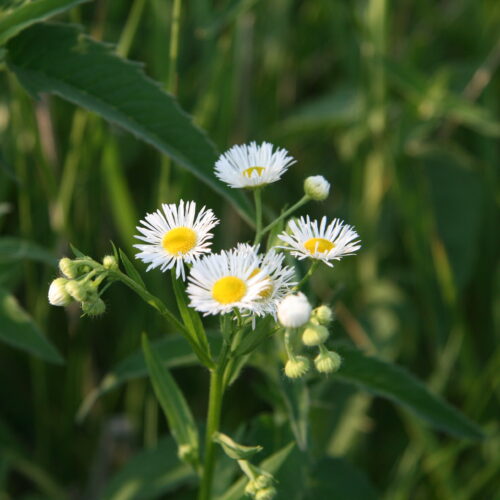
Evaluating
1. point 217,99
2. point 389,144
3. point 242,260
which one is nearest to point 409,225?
point 389,144

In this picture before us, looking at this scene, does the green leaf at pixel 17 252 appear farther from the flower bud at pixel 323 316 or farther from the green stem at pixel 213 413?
the flower bud at pixel 323 316

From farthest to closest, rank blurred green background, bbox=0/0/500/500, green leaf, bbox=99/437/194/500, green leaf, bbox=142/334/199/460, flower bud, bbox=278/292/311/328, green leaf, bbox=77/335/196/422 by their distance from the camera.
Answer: blurred green background, bbox=0/0/500/500 < green leaf, bbox=99/437/194/500 < green leaf, bbox=77/335/196/422 < green leaf, bbox=142/334/199/460 < flower bud, bbox=278/292/311/328

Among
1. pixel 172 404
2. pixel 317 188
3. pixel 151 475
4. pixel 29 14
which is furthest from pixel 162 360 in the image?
pixel 29 14

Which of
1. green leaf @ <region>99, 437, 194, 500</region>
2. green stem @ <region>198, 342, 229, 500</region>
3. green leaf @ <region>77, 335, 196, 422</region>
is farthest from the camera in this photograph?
green leaf @ <region>99, 437, 194, 500</region>

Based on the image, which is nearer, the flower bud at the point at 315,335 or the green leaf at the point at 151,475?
the flower bud at the point at 315,335

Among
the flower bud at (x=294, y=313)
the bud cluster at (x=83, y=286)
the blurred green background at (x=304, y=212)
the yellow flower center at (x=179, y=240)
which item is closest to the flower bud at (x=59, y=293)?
the bud cluster at (x=83, y=286)

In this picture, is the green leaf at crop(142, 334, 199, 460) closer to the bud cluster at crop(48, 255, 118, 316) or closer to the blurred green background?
the bud cluster at crop(48, 255, 118, 316)

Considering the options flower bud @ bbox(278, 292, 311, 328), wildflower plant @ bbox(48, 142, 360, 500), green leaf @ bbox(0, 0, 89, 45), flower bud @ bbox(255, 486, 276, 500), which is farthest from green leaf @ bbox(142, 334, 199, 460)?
green leaf @ bbox(0, 0, 89, 45)
